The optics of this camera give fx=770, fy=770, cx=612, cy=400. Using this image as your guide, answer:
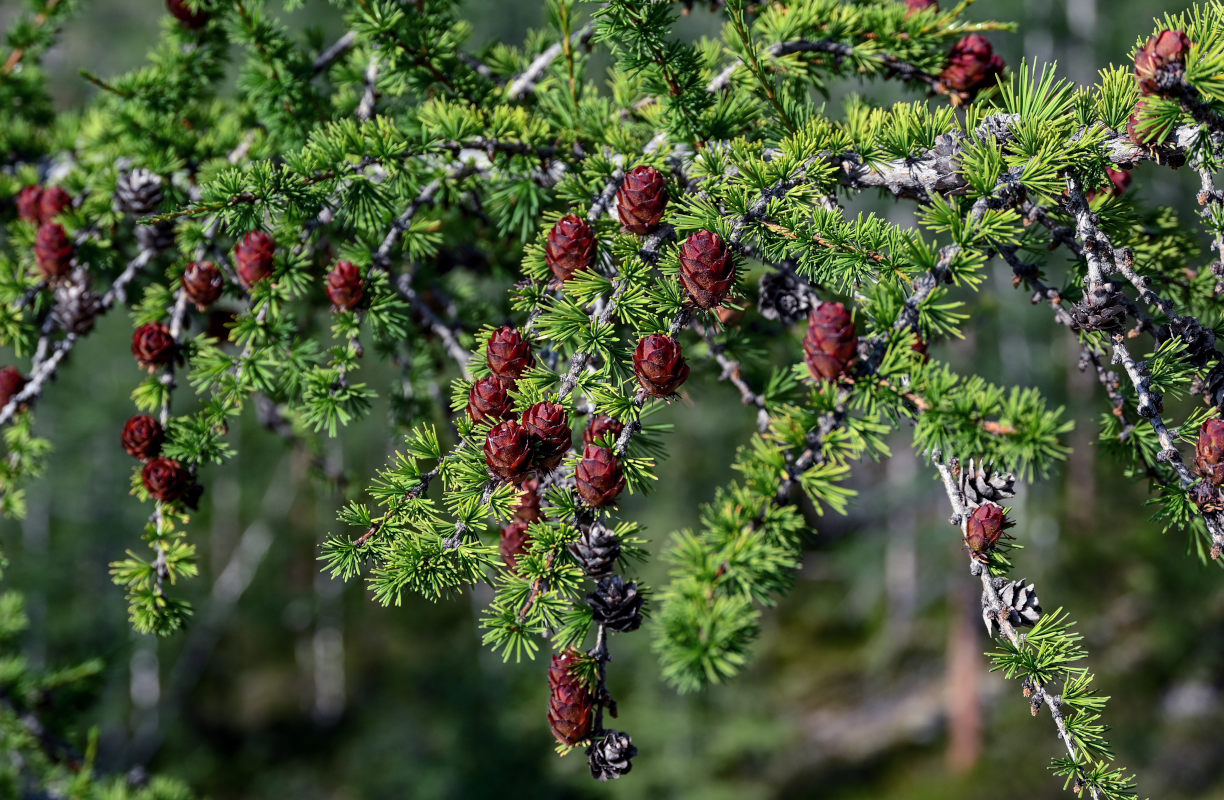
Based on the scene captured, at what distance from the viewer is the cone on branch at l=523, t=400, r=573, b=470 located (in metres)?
1.36

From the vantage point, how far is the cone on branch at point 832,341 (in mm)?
1320

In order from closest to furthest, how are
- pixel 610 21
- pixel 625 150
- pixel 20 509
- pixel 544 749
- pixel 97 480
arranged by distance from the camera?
pixel 610 21 → pixel 625 150 → pixel 20 509 → pixel 544 749 → pixel 97 480

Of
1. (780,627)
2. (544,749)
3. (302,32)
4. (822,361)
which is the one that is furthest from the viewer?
(780,627)

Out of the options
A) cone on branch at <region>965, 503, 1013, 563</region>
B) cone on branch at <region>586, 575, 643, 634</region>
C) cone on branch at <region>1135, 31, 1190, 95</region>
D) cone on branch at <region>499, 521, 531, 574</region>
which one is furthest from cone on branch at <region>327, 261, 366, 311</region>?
cone on branch at <region>1135, 31, 1190, 95</region>

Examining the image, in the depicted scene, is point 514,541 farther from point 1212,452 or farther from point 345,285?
point 1212,452

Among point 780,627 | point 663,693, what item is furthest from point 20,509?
point 780,627

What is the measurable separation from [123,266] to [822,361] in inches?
105

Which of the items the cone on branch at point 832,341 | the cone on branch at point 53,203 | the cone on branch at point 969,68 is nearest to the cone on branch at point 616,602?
the cone on branch at point 832,341

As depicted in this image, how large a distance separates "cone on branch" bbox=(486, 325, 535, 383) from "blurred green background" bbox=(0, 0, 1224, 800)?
31.3ft

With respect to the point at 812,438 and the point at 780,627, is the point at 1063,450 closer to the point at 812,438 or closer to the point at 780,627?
the point at 812,438

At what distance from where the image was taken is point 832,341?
4.33ft


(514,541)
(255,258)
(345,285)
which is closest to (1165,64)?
(514,541)

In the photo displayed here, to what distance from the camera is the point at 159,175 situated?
7.54ft

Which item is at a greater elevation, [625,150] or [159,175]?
[159,175]
